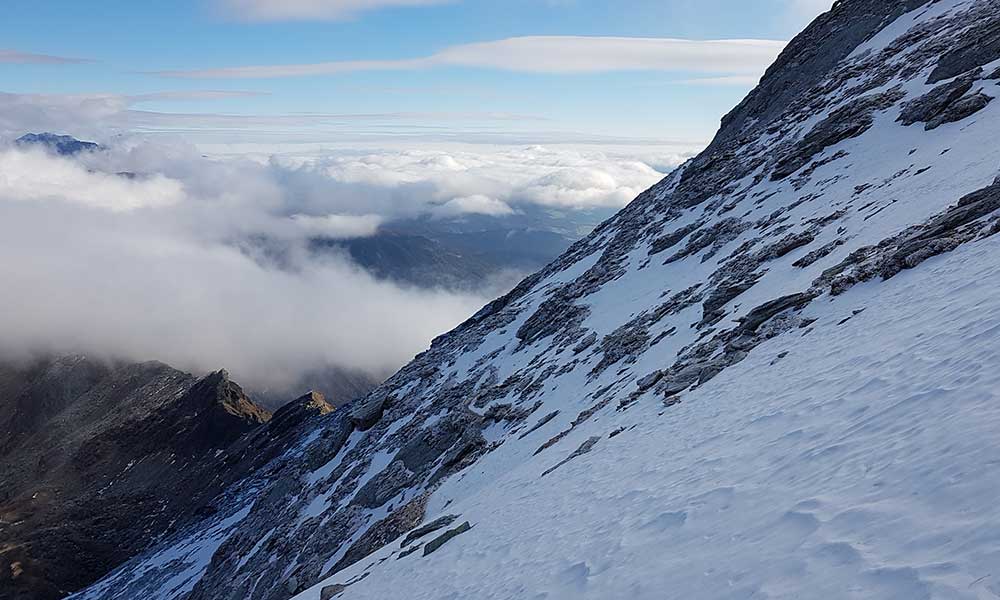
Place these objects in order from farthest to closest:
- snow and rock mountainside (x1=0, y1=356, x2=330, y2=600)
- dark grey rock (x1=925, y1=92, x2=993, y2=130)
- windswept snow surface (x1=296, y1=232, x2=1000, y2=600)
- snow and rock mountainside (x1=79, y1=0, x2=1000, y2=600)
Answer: snow and rock mountainside (x1=0, y1=356, x2=330, y2=600), dark grey rock (x1=925, y1=92, x2=993, y2=130), snow and rock mountainside (x1=79, y1=0, x2=1000, y2=600), windswept snow surface (x1=296, y1=232, x2=1000, y2=600)

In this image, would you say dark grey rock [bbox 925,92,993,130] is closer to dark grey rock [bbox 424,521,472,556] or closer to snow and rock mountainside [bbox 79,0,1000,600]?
snow and rock mountainside [bbox 79,0,1000,600]

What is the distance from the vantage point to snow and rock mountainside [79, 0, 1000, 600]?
294 inches

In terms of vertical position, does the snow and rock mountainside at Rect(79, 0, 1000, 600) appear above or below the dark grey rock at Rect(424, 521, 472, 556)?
above

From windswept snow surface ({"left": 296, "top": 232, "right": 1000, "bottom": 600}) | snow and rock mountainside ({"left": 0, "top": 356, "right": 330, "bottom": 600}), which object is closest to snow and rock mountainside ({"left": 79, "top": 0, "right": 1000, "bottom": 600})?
windswept snow surface ({"left": 296, "top": 232, "right": 1000, "bottom": 600})

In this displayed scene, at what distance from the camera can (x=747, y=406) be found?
13.1 meters

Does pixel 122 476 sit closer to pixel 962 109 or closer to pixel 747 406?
pixel 747 406

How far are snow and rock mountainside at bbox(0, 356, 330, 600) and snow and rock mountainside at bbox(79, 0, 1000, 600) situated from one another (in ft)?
252

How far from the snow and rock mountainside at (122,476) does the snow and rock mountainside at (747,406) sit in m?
76.8

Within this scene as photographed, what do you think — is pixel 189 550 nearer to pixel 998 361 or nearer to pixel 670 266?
pixel 670 266

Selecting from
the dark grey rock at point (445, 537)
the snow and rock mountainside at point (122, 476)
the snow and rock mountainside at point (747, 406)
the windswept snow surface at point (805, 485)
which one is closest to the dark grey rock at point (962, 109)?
the snow and rock mountainside at point (747, 406)

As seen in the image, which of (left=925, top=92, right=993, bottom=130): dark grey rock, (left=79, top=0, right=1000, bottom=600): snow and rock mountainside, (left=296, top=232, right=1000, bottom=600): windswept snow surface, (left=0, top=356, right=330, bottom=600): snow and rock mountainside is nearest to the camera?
(left=296, top=232, right=1000, bottom=600): windswept snow surface

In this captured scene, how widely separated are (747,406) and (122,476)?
190 meters

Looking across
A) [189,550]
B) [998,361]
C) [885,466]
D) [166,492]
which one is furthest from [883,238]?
[166,492]

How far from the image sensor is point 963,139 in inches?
936
